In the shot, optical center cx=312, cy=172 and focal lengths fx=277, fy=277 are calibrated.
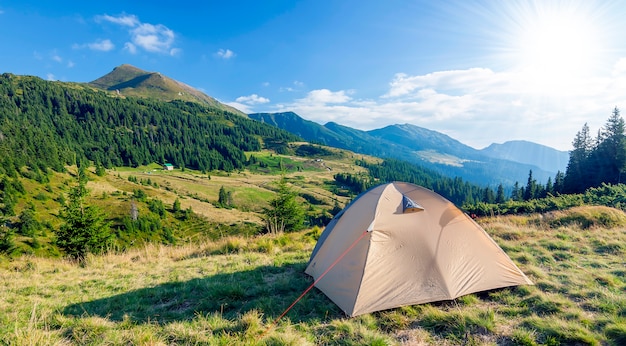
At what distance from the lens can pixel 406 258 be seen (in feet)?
21.2

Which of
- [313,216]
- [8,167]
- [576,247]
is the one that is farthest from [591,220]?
[8,167]

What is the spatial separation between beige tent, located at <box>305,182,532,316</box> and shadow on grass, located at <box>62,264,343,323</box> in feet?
1.84

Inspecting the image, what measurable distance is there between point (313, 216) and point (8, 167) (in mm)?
100743

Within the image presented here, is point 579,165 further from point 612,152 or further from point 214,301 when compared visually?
point 214,301

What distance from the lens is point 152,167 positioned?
580 feet

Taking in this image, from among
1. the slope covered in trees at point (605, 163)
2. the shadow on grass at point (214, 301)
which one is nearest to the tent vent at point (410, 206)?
the shadow on grass at point (214, 301)

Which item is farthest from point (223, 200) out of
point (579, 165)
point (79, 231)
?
point (579, 165)

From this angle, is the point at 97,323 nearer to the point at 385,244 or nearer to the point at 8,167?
the point at 385,244

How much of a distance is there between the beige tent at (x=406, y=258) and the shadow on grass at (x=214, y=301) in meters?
0.56

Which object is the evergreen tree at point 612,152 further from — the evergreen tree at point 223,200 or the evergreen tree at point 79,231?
the evergreen tree at point 223,200

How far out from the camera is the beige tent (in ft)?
19.9

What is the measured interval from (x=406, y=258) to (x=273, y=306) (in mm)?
3251

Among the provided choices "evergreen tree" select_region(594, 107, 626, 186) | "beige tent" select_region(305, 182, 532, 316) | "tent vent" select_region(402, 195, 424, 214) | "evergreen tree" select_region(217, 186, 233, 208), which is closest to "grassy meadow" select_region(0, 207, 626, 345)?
"beige tent" select_region(305, 182, 532, 316)

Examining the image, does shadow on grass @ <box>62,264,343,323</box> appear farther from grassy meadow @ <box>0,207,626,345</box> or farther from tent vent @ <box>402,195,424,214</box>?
tent vent @ <box>402,195,424,214</box>
